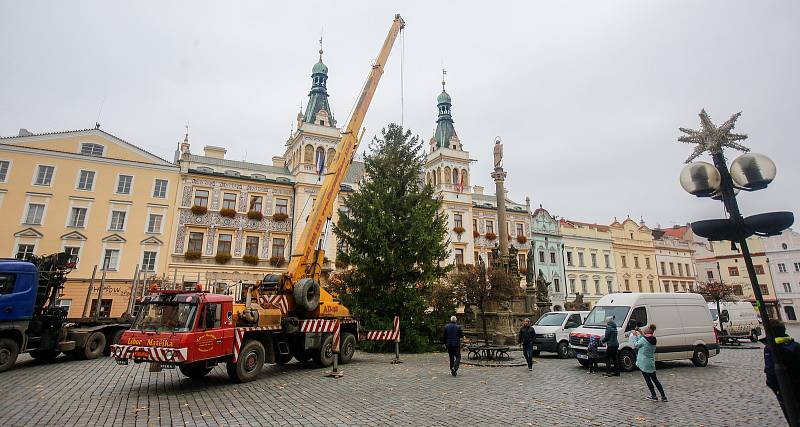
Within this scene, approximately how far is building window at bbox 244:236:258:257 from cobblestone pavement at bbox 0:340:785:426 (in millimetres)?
21124

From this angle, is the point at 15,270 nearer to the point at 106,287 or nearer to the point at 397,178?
the point at 397,178

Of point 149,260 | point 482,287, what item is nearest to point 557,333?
point 482,287

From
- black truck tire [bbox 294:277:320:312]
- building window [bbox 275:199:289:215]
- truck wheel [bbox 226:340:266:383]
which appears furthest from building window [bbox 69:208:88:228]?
truck wheel [bbox 226:340:266:383]

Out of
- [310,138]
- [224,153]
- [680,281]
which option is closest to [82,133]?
[224,153]

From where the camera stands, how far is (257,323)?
1151 cm

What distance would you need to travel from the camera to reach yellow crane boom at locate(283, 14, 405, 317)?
44.3 feet

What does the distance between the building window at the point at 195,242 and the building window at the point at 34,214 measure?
31.9 feet

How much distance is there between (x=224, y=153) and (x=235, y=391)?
112ft

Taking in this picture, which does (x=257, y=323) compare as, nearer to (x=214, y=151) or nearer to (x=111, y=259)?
(x=111, y=259)

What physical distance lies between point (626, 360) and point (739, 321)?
69.0 ft

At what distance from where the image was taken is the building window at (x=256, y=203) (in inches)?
1403

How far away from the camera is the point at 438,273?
64.9ft

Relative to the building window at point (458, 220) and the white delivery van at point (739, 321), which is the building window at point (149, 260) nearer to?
the building window at point (458, 220)

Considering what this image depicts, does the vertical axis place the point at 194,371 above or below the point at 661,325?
below
